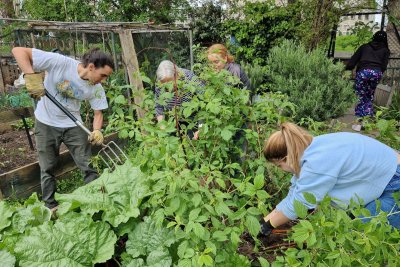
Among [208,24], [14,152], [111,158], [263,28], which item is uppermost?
[208,24]

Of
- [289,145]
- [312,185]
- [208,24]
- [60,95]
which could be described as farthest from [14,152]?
[208,24]

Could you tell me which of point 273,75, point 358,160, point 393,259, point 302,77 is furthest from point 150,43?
point 393,259

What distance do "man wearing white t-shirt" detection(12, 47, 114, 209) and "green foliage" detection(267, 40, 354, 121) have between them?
3.58 metres

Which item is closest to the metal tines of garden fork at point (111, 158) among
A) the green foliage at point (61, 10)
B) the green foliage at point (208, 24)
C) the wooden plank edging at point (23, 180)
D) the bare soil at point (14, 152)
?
the wooden plank edging at point (23, 180)

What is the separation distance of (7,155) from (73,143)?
7.16 ft

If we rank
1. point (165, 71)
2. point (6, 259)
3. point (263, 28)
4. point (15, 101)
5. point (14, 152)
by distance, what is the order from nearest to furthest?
point (6, 259), point (165, 71), point (14, 152), point (15, 101), point (263, 28)

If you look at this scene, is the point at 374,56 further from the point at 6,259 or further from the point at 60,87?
the point at 6,259

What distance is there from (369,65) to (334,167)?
519 centimetres

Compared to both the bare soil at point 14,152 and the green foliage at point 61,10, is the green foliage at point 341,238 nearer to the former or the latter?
the bare soil at point 14,152

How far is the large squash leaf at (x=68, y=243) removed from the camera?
171 centimetres

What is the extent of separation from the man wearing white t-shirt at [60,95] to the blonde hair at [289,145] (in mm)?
1749

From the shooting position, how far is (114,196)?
6.76 ft

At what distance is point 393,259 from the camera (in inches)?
55.8

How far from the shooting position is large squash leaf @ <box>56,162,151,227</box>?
6.27 feet
